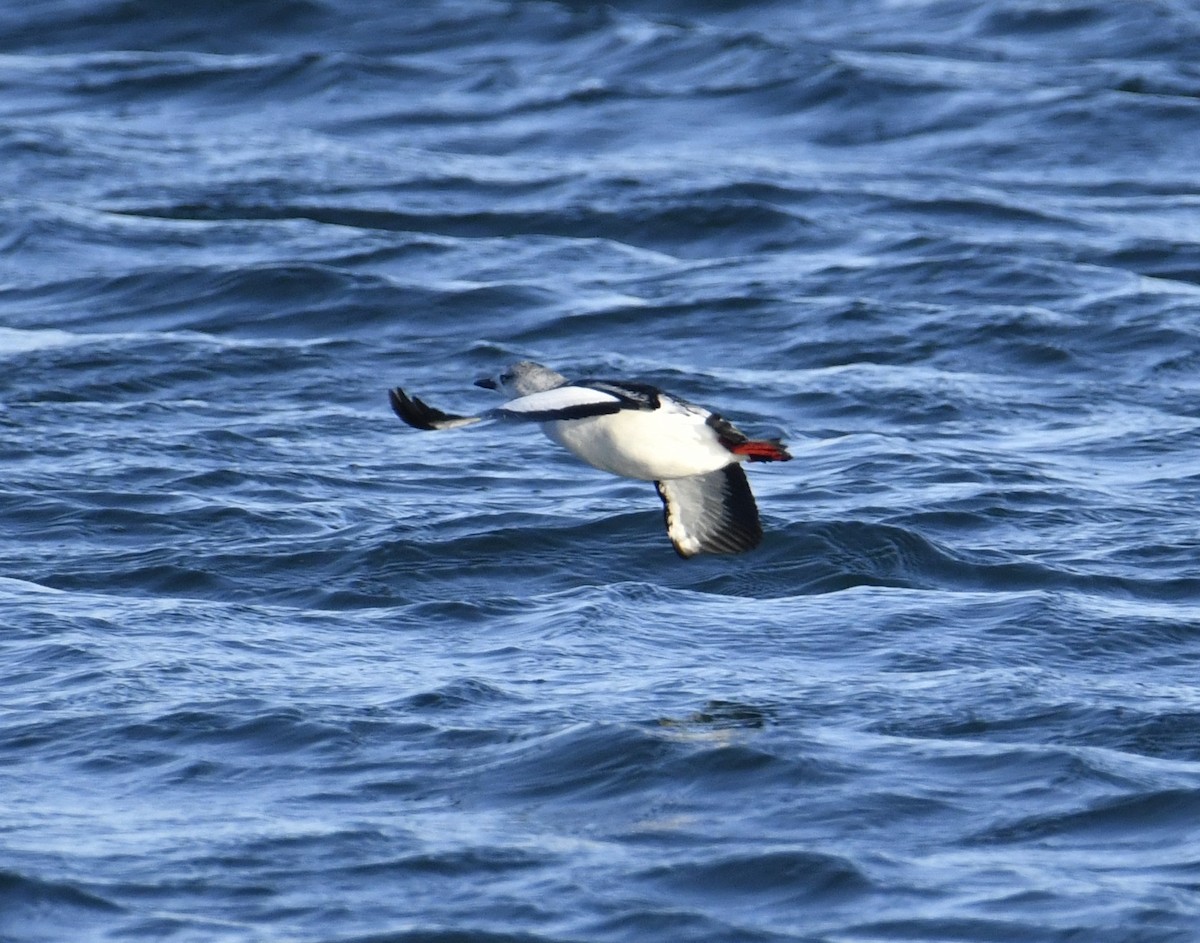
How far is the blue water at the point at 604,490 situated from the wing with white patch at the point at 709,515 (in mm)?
511

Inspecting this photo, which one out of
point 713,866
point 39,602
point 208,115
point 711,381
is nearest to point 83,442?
point 39,602

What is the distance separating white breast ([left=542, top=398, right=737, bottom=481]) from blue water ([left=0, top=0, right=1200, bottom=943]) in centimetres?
94

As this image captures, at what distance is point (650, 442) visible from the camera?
742 centimetres

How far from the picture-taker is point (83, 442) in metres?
11.7

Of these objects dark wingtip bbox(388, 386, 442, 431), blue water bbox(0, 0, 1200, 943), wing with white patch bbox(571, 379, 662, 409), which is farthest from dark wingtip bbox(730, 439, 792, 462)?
dark wingtip bbox(388, 386, 442, 431)

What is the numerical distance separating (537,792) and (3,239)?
9748 millimetres

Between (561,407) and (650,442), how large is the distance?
39 cm

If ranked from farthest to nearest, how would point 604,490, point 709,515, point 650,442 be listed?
point 604,490
point 709,515
point 650,442

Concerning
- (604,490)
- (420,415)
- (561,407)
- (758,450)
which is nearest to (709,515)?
(758,450)

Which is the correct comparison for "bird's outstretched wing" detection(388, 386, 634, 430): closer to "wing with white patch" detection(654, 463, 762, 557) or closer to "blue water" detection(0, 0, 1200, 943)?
"wing with white patch" detection(654, 463, 762, 557)

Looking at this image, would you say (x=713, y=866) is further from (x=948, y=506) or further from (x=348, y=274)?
(x=348, y=274)

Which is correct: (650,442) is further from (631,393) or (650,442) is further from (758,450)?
(758,450)

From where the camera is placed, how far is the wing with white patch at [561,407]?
23.3 feet

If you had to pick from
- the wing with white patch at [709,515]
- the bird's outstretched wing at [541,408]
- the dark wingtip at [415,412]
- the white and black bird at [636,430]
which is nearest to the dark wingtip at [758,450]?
the white and black bird at [636,430]
